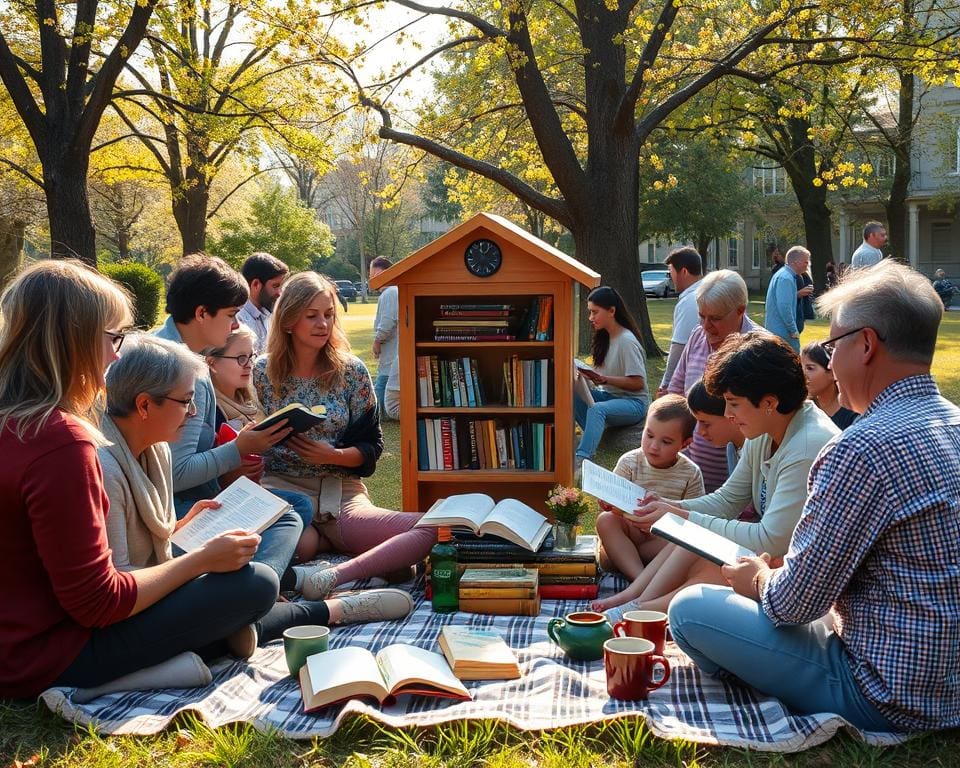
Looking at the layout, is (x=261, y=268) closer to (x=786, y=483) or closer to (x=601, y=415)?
(x=601, y=415)

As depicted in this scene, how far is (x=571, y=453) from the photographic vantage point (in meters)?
5.70

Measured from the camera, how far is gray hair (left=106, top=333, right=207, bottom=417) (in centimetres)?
344

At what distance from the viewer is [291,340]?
5172mm

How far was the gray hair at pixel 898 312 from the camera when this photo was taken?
2.71m

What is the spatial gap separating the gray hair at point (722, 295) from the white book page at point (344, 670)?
301cm

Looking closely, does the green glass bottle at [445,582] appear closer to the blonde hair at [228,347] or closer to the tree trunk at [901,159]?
the blonde hair at [228,347]

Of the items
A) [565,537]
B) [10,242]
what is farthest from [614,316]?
[10,242]

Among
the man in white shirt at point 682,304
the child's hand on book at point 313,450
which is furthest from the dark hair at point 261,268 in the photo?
the man in white shirt at point 682,304

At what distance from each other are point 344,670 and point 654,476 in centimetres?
212

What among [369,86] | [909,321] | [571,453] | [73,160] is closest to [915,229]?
[369,86]

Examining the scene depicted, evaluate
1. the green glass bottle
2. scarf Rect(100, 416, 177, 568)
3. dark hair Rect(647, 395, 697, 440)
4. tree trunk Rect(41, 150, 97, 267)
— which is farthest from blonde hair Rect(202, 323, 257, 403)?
tree trunk Rect(41, 150, 97, 267)

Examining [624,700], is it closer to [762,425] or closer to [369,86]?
[762,425]

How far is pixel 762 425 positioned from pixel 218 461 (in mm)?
2436

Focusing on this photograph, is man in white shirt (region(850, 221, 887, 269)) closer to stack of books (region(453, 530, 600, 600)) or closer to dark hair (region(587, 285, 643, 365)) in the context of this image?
dark hair (region(587, 285, 643, 365))
